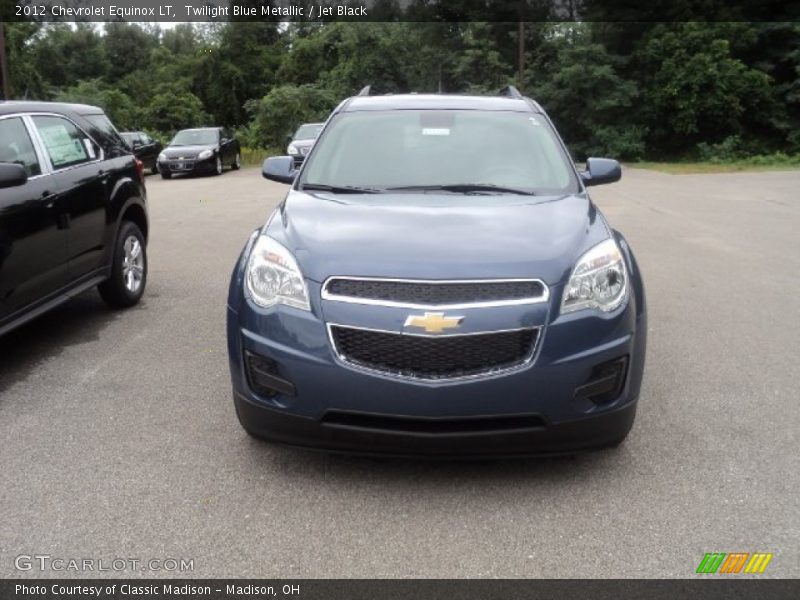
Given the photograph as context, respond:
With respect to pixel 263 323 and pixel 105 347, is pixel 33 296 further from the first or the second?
pixel 263 323

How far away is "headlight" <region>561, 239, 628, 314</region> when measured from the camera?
11.3 ft

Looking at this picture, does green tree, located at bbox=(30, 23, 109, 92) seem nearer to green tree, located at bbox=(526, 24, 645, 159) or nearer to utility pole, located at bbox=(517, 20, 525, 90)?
utility pole, located at bbox=(517, 20, 525, 90)

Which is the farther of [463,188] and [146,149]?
[146,149]

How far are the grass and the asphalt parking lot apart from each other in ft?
74.1

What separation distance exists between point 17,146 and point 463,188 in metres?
3.10

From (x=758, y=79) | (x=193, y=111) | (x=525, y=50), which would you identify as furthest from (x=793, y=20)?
(x=193, y=111)

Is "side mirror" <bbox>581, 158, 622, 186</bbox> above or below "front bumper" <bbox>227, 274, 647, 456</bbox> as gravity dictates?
above

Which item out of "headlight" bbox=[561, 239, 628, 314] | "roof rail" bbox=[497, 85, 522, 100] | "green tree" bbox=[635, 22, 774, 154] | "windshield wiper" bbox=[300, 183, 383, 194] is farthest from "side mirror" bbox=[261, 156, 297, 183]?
"green tree" bbox=[635, 22, 774, 154]

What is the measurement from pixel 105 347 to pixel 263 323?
8.94 feet

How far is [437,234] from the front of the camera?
12.1ft

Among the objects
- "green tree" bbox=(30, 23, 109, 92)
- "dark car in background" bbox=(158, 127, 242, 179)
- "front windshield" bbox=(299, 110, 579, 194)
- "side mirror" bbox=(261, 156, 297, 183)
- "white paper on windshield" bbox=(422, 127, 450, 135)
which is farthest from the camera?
"green tree" bbox=(30, 23, 109, 92)
